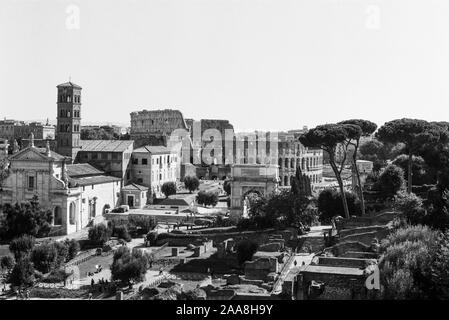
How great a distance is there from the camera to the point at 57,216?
147ft

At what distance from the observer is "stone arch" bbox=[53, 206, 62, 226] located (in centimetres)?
4439

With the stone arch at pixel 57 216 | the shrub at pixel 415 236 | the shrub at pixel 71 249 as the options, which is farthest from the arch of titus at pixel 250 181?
the shrub at pixel 415 236

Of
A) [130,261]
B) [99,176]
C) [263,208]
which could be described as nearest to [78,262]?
[130,261]

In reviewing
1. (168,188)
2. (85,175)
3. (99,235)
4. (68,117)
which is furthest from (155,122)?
(99,235)

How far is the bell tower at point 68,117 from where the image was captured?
2146 inches

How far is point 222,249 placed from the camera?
3316cm

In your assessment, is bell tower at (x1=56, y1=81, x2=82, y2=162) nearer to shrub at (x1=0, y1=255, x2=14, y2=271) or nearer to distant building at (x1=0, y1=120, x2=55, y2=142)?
shrub at (x1=0, y1=255, x2=14, y2=271)

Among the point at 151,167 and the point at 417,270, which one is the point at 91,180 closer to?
the point at 151,167

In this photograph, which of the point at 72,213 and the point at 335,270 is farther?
the point at 72,213

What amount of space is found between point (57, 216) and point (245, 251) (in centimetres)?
1993

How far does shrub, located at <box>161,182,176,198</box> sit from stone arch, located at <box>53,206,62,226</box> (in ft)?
Result: 44.0

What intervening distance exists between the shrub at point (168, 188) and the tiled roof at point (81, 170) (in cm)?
645

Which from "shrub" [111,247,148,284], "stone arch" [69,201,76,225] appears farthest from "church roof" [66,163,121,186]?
"shrub" [111,247,148,284]
